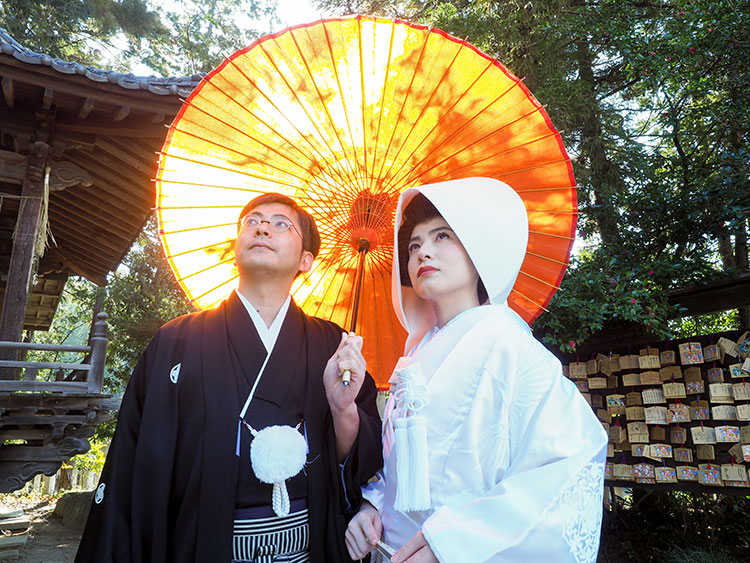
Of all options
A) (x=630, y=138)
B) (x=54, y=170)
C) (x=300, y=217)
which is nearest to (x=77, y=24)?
(x=54, y=170)

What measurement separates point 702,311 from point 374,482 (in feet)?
16.7

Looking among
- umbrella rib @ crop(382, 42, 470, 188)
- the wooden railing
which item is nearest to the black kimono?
umbrella rib @ crop(382, 42, 470, 188)

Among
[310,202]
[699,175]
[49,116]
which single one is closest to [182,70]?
[49,116]

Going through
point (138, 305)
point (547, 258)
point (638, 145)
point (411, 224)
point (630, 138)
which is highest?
point (630, 138)

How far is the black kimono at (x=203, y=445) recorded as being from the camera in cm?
181

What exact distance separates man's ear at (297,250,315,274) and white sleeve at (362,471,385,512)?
0.94 metres

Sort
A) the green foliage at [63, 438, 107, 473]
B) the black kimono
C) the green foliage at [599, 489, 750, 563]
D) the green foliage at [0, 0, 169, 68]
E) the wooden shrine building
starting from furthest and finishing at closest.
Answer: the green foliage at [63, 438, 107, 473]
the green foliage at [0, 0, 169, 68]
the green foliage at [599, 489, 750, 563]
the wooden shrine building
the black kimono

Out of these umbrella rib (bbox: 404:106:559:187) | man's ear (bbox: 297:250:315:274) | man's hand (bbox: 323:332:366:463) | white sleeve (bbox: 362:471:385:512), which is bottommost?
white sleeve (bbox: 362:471:385:512)

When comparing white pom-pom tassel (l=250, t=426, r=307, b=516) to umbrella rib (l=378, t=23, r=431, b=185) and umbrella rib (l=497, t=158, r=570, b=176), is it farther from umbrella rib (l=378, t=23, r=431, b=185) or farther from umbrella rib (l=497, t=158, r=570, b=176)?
umbrella rib (l=497, t=158, r=570, b=176)

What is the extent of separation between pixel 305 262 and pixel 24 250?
4.62 meters

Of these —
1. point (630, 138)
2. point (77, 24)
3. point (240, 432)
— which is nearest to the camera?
point (240, 432)

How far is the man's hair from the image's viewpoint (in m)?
2.33

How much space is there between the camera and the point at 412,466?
5.39ft

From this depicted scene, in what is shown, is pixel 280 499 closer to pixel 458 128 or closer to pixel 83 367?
pixel 458 128
